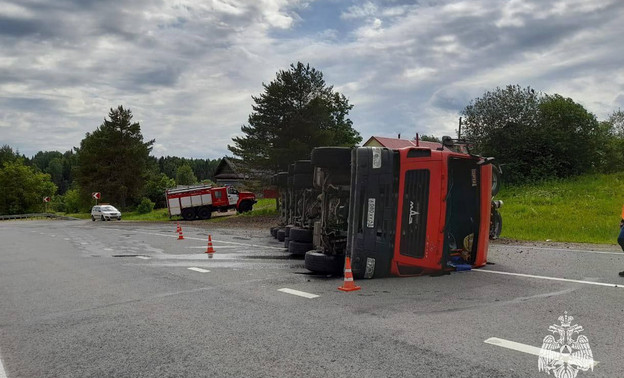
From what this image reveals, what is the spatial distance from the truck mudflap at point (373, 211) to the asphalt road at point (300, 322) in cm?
34

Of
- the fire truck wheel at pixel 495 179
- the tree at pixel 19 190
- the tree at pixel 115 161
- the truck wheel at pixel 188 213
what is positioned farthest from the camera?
the tree at pixel 19 190

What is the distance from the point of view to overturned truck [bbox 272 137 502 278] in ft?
22.6

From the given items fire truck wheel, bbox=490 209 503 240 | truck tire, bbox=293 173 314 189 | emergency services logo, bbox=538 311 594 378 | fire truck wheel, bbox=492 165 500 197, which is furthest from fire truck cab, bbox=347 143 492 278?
fire truck wheel, bbox=490 209 503 240

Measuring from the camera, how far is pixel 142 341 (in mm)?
4605

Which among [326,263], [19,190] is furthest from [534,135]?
[19,190]

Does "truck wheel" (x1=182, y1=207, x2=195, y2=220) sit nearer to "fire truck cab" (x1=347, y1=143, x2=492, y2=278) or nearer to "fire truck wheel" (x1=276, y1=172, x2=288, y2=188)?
"fire truck wheel" (x1=276, y1=172, x2=288, y2=188)

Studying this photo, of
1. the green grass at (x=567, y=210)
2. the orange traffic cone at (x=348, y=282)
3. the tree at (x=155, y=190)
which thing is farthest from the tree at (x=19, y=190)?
the orange traffic cone at (x=348, y=282)

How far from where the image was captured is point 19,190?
8306 cm

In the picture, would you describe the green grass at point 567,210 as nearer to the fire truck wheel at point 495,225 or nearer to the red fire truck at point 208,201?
the fire truck wheel at point 495,225

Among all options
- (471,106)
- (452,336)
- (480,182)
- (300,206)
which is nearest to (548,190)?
(471,106)

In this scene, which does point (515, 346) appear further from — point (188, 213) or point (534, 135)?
point (188, 213)

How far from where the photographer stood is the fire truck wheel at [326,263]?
7.93m

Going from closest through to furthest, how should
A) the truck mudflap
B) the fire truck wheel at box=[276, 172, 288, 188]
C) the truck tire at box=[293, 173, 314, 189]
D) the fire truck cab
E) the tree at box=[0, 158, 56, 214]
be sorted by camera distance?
the fire truck cab
the truck mudflap
the truck tire at box=[293, 173, 314, 189]
the fire truck wheel at box=[276, 172, 288, 188]
the tree at box=[0, 158, 56, 214]

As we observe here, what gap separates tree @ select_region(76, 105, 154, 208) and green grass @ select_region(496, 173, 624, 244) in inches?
1850
